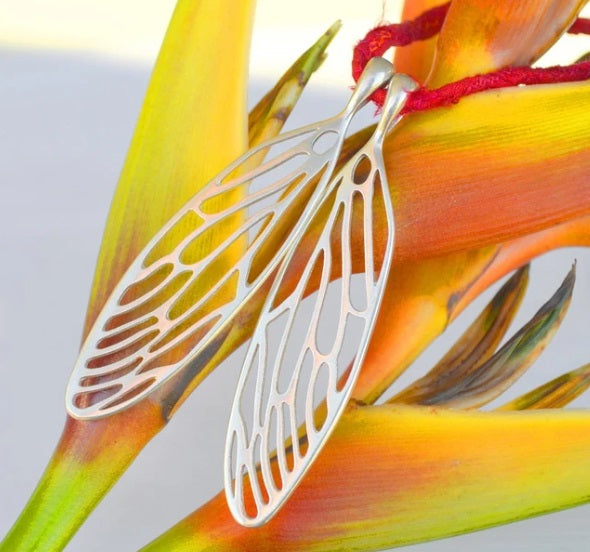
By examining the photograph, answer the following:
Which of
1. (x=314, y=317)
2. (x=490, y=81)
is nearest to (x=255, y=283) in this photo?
(x=314, y=317)

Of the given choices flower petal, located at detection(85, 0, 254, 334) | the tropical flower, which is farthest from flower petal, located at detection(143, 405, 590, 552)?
flower petal, located at detection(85, 0, 254, 334)

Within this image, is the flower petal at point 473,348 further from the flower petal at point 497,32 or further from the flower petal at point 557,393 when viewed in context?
the flower petal at point 497,32

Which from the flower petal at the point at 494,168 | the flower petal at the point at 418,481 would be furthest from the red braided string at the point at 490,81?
the flower petal at the point at 418,481

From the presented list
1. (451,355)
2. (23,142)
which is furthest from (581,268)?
(23,142)

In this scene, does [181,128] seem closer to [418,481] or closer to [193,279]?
[193,279]

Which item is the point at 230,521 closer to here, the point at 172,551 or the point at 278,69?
the point at 172,551

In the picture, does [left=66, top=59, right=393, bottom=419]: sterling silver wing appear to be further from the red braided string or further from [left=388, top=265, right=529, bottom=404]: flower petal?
[left=388, top=265, right=529, bottom=404]: flower petal
